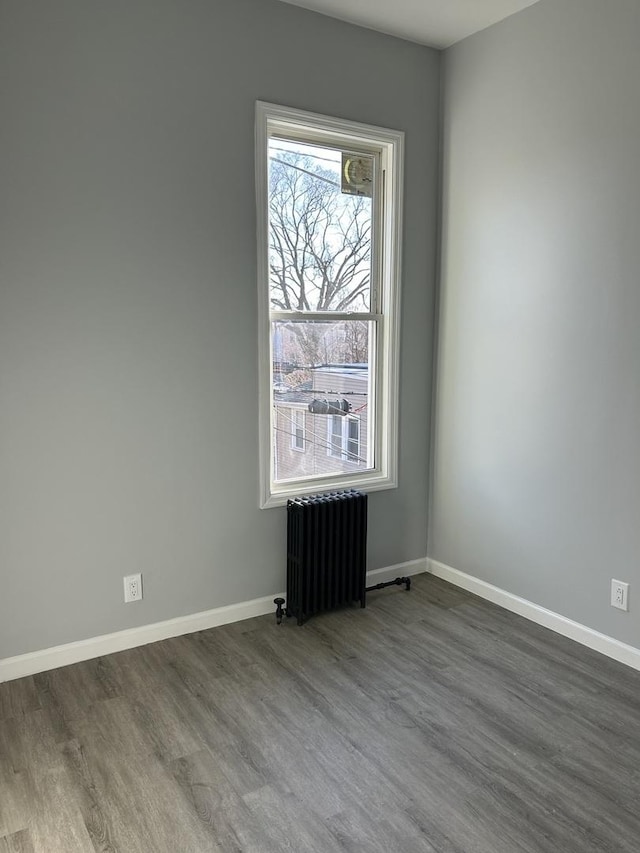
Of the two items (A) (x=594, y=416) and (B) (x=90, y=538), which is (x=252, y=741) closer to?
(B) (x=90, y=538)

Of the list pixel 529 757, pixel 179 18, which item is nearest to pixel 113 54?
pixel 179 18

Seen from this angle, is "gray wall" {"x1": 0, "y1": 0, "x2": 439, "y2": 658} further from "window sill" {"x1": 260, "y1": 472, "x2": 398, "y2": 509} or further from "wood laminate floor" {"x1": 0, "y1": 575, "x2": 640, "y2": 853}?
"wood laminate floor" {"x1": 0, "y1": 575, "x2": 640, "y2": 853}

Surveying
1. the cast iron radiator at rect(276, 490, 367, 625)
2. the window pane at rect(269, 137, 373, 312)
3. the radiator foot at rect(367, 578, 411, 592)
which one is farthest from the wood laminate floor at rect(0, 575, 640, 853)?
the window pane at rect(269, 137, 373, 312)

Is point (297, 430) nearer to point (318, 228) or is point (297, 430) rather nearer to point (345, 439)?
point (345, 439)

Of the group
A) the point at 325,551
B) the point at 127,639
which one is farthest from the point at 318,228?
the point at 127,639

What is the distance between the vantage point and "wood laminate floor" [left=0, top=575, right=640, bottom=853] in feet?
6.12

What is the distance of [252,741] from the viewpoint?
226 centimetres

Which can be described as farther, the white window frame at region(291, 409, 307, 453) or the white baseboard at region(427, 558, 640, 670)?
the white window frame at region(291, 409, 307, 453)

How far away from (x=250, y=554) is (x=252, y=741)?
3.40 ft

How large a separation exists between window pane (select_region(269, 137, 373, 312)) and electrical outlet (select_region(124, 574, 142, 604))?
1416 millimetres

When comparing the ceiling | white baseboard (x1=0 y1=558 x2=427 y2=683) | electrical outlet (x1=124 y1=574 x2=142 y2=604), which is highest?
the ceiling

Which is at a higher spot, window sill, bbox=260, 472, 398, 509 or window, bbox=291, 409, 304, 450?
window, bbox=291, 409, 304, 450

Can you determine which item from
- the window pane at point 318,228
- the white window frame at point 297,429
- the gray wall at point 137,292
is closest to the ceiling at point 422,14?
the gray wall at point 137,292

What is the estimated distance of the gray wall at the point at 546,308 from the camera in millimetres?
2689
